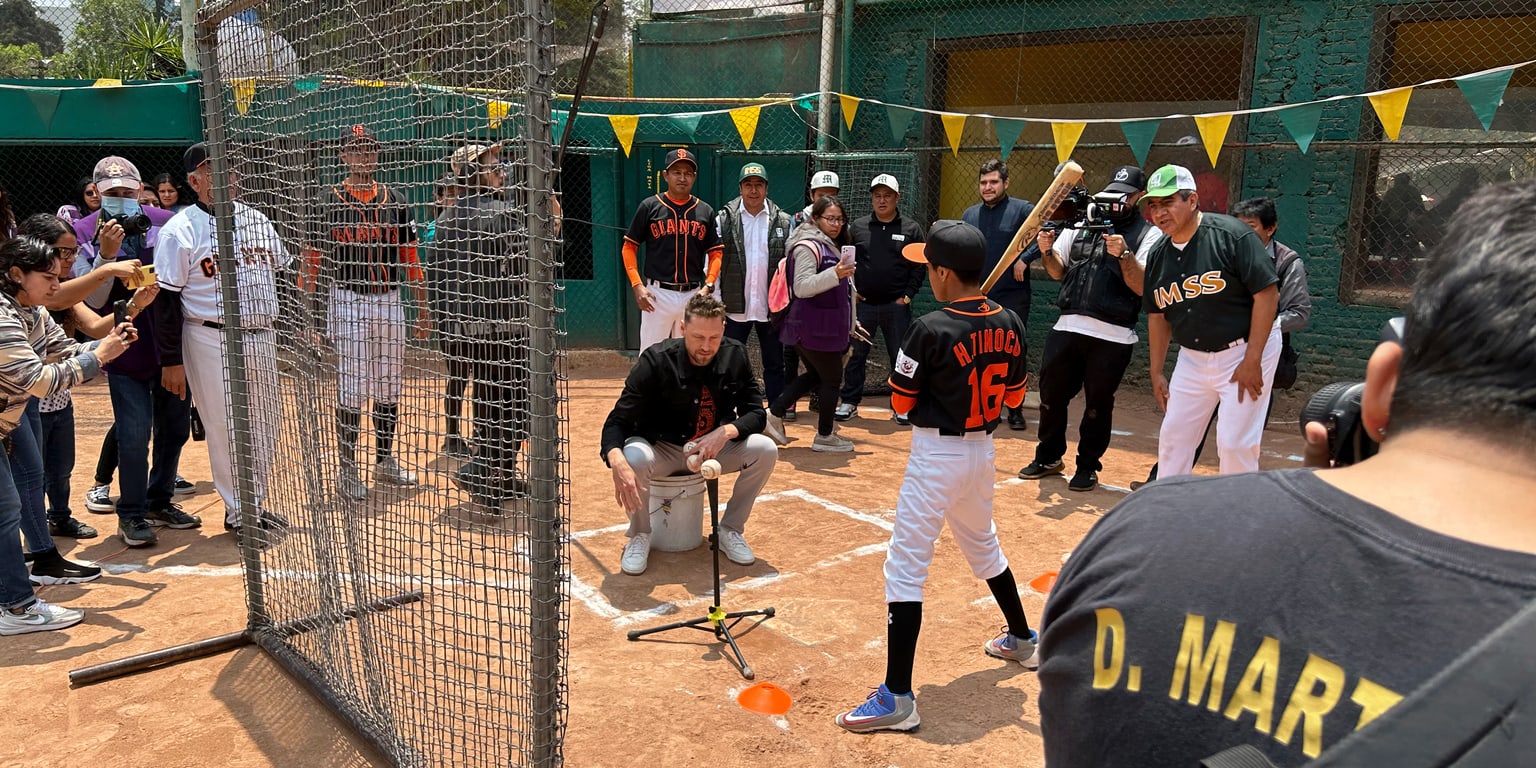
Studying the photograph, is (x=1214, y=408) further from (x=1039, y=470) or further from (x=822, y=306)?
(x=822, y=306)

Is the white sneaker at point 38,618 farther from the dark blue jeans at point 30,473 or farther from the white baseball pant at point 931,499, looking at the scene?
the white baseball pant at point 931,499

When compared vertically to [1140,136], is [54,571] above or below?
below

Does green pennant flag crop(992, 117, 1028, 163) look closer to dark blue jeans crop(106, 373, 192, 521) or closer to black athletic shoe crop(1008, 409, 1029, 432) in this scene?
black athletic shoe crop(1008, 409, 1029, 432)

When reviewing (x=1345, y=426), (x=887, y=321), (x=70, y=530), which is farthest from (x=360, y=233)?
(x=887, y=321)

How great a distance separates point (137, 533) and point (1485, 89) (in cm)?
963

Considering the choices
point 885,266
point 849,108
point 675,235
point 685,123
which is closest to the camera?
point 675,235

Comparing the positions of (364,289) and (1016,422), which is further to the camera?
(1016,422)

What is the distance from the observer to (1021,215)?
8.03m

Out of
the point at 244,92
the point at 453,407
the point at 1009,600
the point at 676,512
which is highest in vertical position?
the point at 244,92

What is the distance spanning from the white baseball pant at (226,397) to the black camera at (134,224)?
1.15m

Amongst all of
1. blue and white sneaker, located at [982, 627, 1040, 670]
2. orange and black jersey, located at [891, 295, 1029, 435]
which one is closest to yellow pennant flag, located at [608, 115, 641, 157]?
orange and black jersey, located at [891, 295, 1029, 435]

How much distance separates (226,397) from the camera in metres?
4.50

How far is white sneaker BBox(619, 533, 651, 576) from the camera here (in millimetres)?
5184

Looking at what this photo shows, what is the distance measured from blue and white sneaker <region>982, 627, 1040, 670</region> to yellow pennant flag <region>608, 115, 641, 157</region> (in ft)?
25.1
